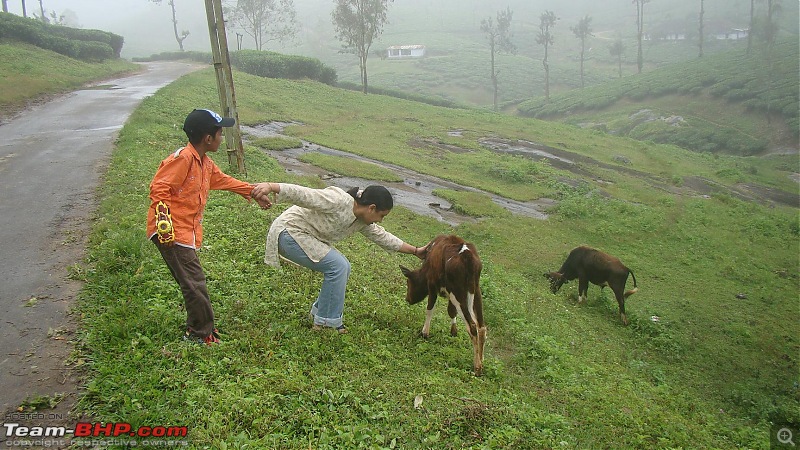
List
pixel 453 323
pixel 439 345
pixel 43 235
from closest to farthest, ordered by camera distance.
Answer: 1. pixel 439 345
2. pixel 453 323
3. pixel 43 235

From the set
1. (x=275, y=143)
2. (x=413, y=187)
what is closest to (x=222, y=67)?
(x=413, y=187)

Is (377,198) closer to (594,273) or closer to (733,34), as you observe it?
(594,273)

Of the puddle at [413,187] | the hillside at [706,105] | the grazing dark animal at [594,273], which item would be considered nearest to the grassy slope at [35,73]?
the puddle at [413,187]

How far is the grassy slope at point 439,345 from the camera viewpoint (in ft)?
15.6

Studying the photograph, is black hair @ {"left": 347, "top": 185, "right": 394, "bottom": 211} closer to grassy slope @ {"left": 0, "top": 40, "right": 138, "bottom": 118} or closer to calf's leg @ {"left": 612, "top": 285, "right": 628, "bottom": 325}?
calf's leg @ {"left": 612, "top": 285, "right": 628, "bottom": 325}

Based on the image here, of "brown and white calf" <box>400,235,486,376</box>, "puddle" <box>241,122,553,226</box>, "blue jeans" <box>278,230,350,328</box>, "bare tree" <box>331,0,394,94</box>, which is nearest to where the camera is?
"blue jeans" <box>278,230,350,328</box>

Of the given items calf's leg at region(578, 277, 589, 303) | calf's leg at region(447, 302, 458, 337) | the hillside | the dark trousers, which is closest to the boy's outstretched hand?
the dark trousers

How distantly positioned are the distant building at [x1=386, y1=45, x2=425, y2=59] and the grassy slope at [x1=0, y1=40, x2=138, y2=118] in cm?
6300

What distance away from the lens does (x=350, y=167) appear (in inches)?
741

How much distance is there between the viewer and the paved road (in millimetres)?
4766

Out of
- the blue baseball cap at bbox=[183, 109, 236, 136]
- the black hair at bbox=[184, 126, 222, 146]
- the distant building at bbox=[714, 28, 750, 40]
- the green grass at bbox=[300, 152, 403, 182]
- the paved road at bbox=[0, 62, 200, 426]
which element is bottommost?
the green grass at bbox=[300, 152, 403, 182]

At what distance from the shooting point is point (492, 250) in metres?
13.8

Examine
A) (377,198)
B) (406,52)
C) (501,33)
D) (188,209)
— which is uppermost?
(501,33)

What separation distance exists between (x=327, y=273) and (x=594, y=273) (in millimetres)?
7497
